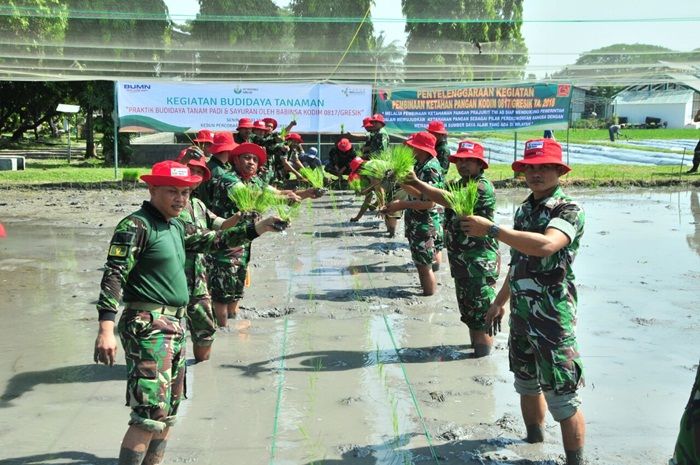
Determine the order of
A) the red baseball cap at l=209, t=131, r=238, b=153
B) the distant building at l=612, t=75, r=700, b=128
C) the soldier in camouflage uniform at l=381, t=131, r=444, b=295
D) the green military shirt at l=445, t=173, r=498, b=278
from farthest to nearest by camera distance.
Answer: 1. the distant building at l=612, t=75, r=700, b=128
2. the soldier in camouflage uniform at l=381, t=131, r=444, b=295
3. the red baseball cap at l=209, t=131, r=238, b=153
4. the green military shirt at l=445, t=173, r=498, b=278

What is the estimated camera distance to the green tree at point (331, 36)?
13.7 metres

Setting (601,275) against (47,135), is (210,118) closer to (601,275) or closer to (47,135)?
(601,275)

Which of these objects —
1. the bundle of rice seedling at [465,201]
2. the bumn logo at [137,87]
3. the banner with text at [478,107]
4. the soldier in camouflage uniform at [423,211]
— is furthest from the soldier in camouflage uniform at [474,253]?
the bumn logo at [137,87]

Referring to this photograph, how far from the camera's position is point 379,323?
7.66m

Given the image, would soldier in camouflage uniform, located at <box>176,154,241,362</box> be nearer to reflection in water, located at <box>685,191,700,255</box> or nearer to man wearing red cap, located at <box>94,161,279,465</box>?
man wearing red cap, located at <box>94,161,279,465</box>

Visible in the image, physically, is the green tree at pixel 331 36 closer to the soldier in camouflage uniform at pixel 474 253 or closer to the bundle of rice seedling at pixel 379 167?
the bundle of rice seedling at pixel 379 167

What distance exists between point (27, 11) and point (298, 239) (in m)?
6.37

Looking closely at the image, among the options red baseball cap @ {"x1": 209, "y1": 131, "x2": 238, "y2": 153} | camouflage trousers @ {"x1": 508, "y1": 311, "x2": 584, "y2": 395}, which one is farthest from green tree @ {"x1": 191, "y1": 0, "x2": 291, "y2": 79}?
camouflage trousers @ {"x1": 508, "y1": 311, "x2": 584, "y2": 395}

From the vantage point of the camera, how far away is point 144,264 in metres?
3.91

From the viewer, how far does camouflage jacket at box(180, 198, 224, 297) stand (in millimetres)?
5461

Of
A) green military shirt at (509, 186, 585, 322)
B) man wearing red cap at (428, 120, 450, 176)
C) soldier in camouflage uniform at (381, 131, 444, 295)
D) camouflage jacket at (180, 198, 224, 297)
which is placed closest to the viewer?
green military shirt at (509, 186, 585, 322)

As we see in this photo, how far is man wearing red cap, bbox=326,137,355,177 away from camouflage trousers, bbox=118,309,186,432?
11.8 meters

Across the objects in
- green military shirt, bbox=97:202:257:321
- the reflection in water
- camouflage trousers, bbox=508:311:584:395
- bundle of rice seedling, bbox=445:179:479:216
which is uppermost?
bundle of rice seedling, bbox=445:179:479:216

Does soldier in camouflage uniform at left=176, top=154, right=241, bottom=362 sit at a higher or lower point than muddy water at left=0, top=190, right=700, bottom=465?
higher
